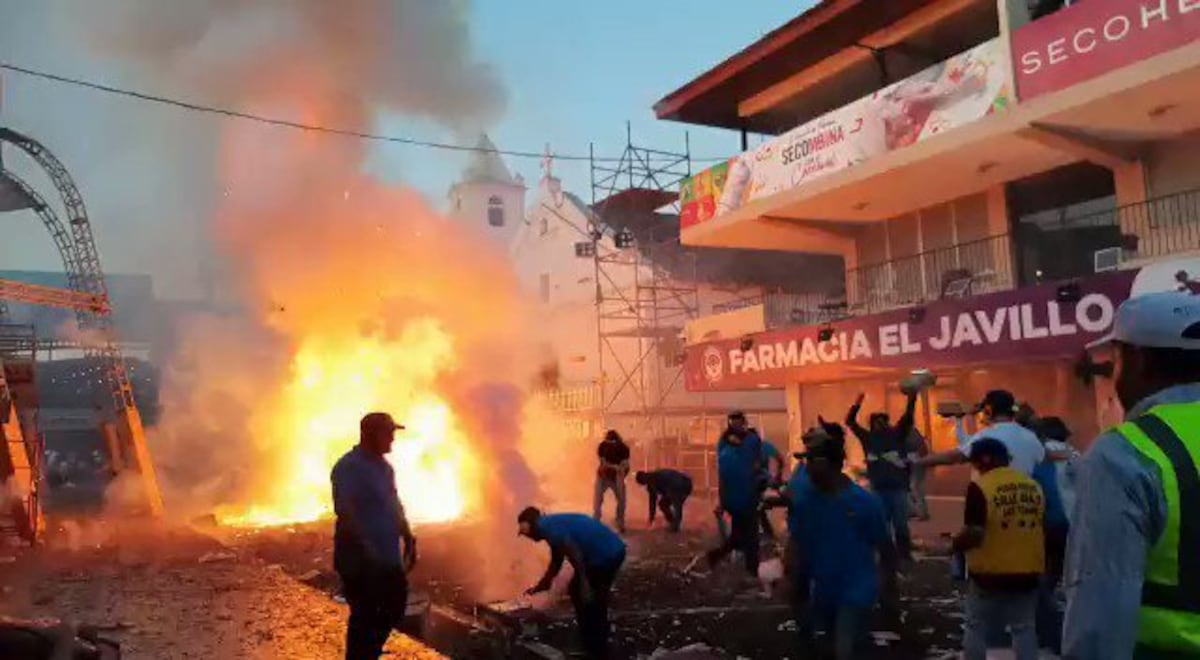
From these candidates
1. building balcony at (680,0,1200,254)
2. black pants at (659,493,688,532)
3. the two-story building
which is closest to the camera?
building balcony at (680,0,1200,254)

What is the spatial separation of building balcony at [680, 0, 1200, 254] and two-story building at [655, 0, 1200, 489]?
0.12ft

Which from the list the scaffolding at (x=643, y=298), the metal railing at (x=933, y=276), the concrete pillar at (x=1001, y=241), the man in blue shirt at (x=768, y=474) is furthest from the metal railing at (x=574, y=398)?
the man in blue shirt at (x=768, y=474)

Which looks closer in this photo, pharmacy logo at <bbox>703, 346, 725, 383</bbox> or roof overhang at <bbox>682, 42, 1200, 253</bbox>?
roof overhang at <bbox>682, 42, 1200, 253</bbox>

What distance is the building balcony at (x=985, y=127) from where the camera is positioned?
455 inches

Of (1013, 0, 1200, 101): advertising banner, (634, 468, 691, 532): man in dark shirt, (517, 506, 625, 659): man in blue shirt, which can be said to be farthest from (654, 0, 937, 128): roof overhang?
(517, 506, 625, 659): man in blue shirt

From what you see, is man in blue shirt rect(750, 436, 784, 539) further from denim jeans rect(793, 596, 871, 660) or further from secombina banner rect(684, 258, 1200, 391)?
secombina banner rect(684, 258, 1200, 391)

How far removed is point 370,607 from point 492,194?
4912 centimetres

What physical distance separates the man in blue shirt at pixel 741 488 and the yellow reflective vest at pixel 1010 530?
4.39 meters

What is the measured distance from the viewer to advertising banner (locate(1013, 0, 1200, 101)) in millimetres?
11047

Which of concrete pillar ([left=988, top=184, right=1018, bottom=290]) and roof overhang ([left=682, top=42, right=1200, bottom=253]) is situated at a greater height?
roof overhang ([left=682, top=42, right=1200, bottom=253])

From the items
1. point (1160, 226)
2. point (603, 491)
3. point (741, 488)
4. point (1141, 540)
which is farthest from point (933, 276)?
point (1141, 540)

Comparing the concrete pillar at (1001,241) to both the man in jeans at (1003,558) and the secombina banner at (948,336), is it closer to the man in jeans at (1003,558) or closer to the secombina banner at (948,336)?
the secombina banner at (948,336)

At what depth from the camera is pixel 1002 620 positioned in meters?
4.62

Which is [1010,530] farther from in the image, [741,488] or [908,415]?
[741,488]
